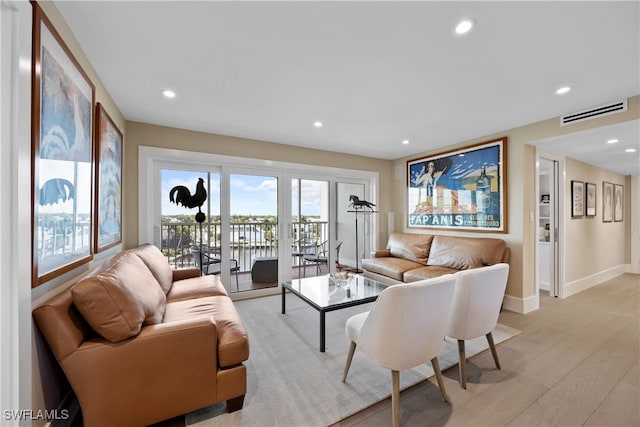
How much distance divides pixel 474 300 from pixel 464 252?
6.32 ft

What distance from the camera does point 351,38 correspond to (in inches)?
64.6

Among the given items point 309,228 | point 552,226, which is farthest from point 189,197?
point 552,226

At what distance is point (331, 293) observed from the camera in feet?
8.79

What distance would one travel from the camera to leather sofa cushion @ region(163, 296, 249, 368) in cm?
155

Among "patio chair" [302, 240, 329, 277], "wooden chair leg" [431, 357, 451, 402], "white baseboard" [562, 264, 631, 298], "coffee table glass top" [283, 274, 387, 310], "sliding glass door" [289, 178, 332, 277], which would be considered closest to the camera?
"wooden chair leg" [431, 357, 451, 402]

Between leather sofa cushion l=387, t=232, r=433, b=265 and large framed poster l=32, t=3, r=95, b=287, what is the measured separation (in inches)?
156

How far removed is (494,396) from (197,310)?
221cm

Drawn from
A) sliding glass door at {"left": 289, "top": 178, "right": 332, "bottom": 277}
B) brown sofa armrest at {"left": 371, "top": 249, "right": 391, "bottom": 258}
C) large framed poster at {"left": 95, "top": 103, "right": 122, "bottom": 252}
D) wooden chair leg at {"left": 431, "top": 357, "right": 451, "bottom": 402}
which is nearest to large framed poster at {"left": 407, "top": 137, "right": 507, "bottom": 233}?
brown sofa armrest at {"left": 371, "top": 249, "right": 391, "bottom": 258}

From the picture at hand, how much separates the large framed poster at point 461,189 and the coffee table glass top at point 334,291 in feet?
6.27

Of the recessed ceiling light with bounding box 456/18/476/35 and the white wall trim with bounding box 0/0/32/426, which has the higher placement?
the recessed ceiling light with bounding box 456/18/476/35

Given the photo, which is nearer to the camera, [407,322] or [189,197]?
[407,322]

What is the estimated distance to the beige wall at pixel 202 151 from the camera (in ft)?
9.96

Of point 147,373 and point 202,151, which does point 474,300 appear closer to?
point 147,373

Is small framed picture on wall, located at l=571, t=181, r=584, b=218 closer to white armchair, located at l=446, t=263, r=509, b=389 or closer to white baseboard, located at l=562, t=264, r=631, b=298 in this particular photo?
white baseboard, located at l=562, t=264, r=631, b=298
